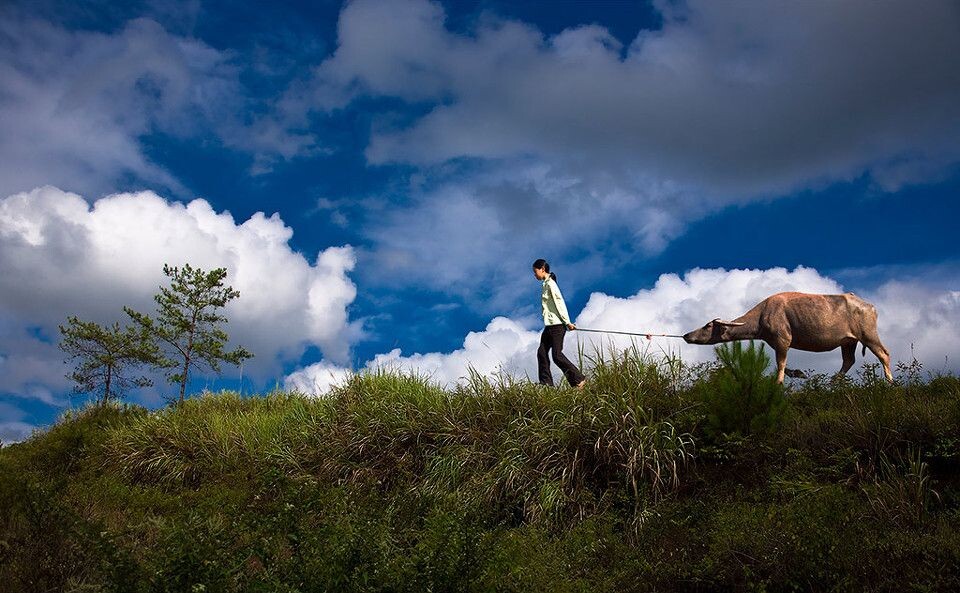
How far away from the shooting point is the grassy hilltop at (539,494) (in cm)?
498

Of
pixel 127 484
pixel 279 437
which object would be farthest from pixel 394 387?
pixel 127 484

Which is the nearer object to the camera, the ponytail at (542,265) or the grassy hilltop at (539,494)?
the grassy hilltop at (539,494)

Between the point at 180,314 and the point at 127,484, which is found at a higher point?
the point at 180,314

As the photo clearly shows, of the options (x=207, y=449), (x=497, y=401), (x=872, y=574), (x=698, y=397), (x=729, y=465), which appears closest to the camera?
(x=872, y=574)

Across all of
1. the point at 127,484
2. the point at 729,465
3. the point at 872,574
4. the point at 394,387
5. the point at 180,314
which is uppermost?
the point at 180,314

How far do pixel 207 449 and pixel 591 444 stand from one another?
26.1 feet

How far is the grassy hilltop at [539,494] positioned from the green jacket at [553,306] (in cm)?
138

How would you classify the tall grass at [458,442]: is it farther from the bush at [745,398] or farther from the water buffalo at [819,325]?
the water buffalo at [819,325]

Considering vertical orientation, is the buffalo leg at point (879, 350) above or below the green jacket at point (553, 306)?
below

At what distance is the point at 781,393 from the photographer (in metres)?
8.44

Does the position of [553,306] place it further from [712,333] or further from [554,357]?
[712,333]

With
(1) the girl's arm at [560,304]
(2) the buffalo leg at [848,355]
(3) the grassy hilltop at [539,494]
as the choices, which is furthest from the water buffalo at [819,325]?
(1) the girl's arm at [560,304]

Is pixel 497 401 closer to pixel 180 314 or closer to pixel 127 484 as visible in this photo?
pixel 127 484

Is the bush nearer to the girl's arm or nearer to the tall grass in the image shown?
the tall grass
